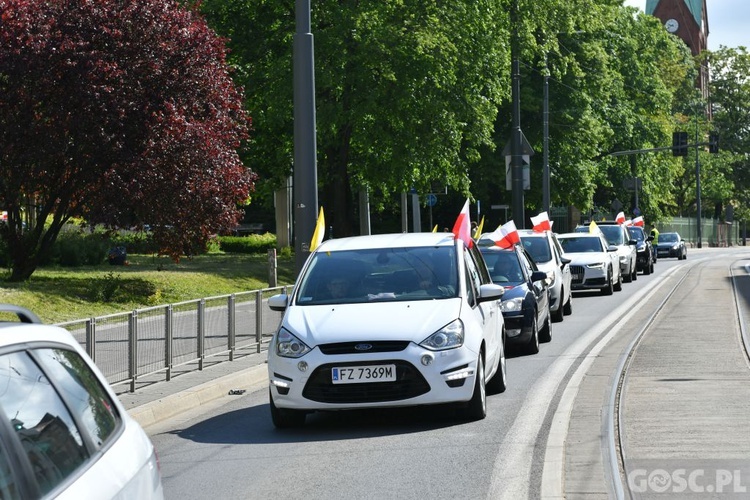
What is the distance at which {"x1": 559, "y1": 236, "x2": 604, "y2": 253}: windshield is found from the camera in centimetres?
3325

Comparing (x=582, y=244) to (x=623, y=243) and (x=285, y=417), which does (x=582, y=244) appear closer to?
(x=623, y=243)

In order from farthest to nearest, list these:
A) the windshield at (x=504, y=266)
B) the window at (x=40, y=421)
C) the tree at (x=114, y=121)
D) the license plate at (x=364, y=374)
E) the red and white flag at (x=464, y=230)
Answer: the tree at (x=114, y=121), the windshield at (x=504, y=266), the red and white flag at (x=464, y=230), the license plate at (x=364, y=374), the window at (x=40, y=421)

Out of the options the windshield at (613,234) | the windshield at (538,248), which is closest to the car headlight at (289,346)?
the windshield at (538,248)

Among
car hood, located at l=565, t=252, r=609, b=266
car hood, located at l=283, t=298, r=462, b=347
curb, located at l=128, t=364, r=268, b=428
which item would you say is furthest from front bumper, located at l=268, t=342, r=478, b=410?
car hood, located at l=565, t=252, r=609, b=266

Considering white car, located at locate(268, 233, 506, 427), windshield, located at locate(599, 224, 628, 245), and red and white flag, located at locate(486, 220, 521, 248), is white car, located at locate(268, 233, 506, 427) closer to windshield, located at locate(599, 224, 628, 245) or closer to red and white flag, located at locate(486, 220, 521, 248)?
red and white flag, located at locate(486, 220, 521, 248)

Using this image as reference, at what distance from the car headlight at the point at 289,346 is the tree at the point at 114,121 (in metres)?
14.4

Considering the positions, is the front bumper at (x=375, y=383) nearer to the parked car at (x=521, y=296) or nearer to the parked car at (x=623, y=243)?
the parked car at (x=521, y=296)

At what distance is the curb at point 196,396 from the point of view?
11.6 m

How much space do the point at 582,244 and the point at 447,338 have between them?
23.3m

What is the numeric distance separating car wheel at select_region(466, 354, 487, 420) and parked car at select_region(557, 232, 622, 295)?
830 inches

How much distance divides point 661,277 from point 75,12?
987 inches

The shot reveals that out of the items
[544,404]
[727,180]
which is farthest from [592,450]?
[727,180]

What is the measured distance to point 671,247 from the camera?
224ft

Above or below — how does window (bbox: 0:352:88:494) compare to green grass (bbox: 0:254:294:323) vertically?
above
